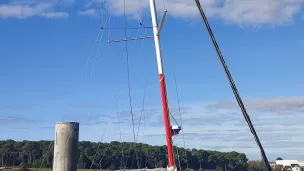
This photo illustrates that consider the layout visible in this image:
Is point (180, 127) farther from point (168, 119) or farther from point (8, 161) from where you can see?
point (8, 161)

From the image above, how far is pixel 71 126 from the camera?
17.1m

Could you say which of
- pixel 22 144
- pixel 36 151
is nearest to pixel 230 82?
pixel 36 151

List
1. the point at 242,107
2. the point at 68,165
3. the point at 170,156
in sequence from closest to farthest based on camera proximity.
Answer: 1. the point at 242,107
2. the point at 68,165
3. the point at 170,156

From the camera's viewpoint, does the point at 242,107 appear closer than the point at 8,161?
Yes

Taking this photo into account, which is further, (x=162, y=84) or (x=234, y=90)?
(x=162, y=84)

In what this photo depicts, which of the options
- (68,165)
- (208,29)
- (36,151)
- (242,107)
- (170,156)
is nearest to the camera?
(242,107)

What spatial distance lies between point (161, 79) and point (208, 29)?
25.2ft

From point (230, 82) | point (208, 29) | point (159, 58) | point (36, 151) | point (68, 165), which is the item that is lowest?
point (68, 165)

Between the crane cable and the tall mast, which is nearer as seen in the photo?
the crane cable

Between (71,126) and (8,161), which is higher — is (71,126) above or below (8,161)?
below

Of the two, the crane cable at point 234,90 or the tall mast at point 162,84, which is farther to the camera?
the tall mast at point 162,84

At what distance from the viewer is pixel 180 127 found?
73.4 ft

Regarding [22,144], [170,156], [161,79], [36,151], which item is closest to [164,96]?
[161,79]

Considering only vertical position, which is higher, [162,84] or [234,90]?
[162,84]
